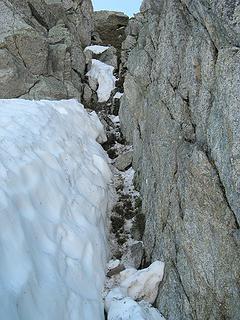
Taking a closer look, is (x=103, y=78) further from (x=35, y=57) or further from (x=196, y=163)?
(x=196, y=163)

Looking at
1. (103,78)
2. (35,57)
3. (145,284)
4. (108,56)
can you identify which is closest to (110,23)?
(108,56)

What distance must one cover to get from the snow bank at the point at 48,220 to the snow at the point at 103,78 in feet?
36.3

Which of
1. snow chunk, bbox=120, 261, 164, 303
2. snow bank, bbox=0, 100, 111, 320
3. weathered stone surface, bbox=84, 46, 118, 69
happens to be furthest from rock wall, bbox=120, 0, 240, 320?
weathered stone surface, bbox=84, 46, 118, 69

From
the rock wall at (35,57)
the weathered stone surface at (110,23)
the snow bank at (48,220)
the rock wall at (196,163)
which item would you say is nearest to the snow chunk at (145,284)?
the rock wall at (196,163)

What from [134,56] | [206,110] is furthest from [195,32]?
[134,56]

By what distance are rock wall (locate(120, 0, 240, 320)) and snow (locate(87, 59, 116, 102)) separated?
43.7ft

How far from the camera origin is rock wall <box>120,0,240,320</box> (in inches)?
304

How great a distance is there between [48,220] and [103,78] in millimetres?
20143

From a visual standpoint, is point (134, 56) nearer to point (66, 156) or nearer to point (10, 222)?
point (66, 156)

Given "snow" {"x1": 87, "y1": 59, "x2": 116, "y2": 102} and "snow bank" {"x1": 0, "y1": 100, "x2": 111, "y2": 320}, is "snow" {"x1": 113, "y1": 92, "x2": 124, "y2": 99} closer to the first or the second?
"snow" {"x1": 87, "y1": 59, "x2": 116, "y2": 102}

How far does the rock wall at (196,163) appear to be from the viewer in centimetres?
772

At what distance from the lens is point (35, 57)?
84.2 feet

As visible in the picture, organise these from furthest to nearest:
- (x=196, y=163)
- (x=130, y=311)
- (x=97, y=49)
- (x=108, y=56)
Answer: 1. (x=97, y=49)
2. (x=108, y=56)
3. (x=130, y=311)
4. (x=196, y=163)

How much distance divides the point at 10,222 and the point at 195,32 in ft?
22.9
